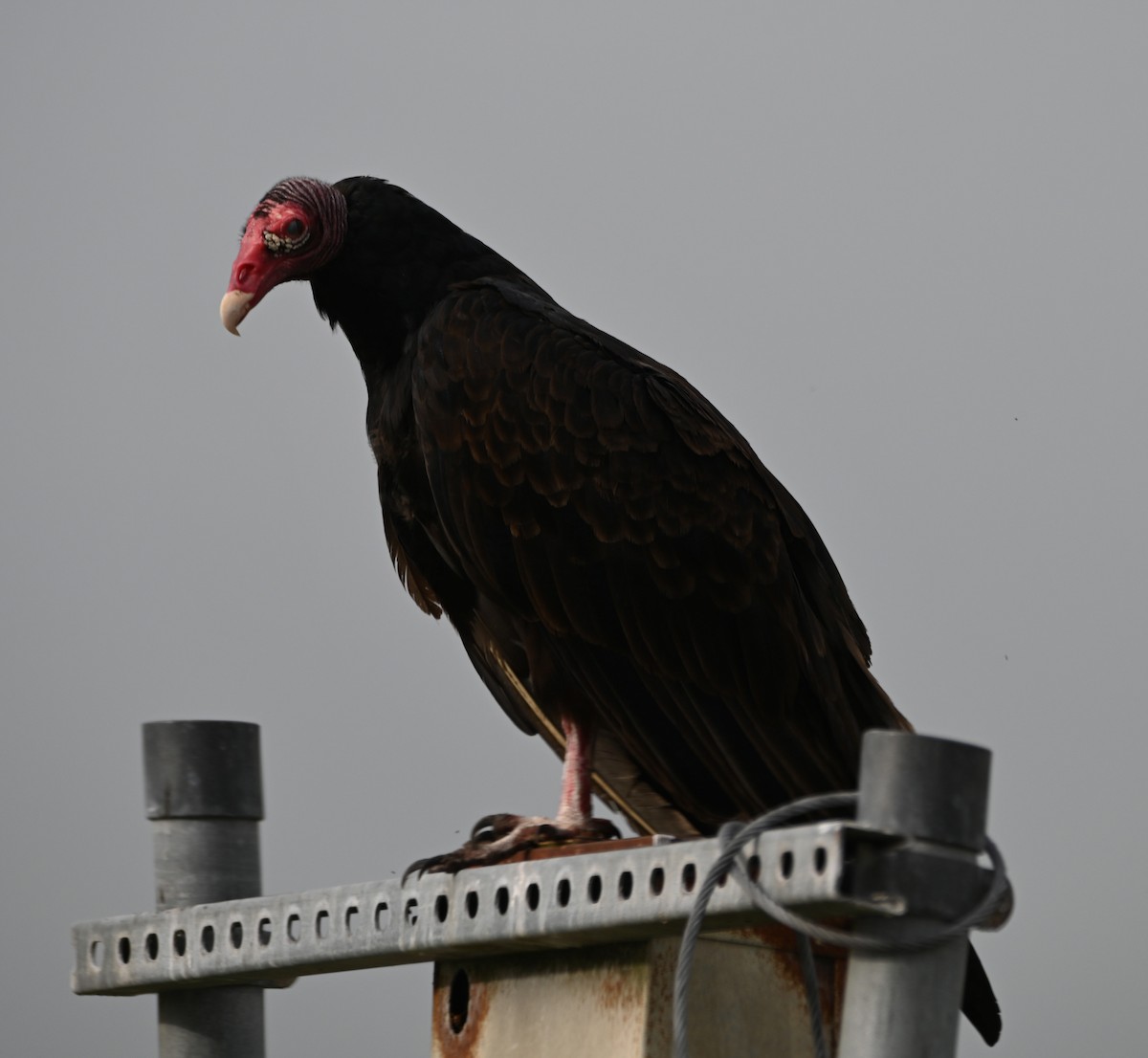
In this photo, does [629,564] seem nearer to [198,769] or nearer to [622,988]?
[198,769]

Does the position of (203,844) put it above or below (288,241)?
below

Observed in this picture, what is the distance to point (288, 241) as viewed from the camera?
4.28 m

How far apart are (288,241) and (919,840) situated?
2.88 m

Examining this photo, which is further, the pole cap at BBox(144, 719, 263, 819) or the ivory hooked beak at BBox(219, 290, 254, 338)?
the ivory hooked beak at BBox(219, 290, 254, 338)

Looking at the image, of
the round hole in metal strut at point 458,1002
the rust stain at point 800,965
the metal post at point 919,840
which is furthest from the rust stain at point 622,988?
the metal post at point 919,840

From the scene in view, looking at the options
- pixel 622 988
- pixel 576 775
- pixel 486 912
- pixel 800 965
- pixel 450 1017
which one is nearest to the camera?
pixel 486 912

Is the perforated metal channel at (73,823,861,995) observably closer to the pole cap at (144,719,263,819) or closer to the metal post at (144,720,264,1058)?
the metal post at (144,720,264,1058)

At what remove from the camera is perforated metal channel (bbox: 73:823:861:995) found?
187 centimetres

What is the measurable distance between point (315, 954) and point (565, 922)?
49 cm

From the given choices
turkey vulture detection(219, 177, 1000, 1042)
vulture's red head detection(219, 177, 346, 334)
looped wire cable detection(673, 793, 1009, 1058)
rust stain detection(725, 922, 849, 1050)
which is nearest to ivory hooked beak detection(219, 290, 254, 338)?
vulture's red head detection(219, 177, 346, 334)

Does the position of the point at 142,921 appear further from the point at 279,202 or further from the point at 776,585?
the point at 279,202

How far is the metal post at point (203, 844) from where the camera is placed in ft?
9.38

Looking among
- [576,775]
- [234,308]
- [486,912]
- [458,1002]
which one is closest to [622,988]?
[486,912]

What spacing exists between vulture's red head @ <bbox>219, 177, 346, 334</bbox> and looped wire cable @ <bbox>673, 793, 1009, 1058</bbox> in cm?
266
